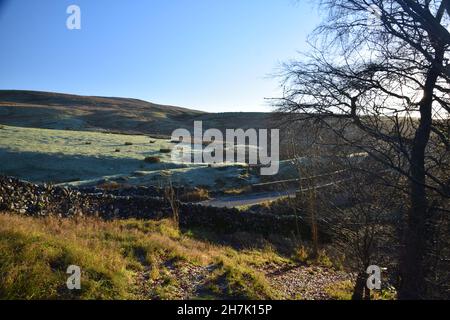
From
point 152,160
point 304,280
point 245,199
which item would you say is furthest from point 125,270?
point 152,160

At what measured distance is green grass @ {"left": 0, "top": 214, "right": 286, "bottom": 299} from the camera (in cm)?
705

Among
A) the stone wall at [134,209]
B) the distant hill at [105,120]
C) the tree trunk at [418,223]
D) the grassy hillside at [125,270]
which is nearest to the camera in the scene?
the tree trunk at [418,223]

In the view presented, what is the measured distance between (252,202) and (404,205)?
20.4m

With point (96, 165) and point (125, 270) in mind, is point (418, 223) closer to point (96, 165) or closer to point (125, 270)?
point (125, 270)

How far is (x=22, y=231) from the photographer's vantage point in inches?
353

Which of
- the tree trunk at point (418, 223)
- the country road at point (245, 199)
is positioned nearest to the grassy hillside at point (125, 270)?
the tree trunk at point (418, 223)

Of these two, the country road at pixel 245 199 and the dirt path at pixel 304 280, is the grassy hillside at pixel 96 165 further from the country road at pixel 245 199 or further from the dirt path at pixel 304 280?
the dirt path at pixel 304 280

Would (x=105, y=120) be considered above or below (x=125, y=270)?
above

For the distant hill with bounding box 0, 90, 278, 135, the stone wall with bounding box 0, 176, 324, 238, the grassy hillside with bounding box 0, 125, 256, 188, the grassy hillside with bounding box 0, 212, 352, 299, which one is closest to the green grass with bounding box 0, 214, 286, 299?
the grassy hillside with bounding box 0, 212, 352, 299

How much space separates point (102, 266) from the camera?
8141 millimetres

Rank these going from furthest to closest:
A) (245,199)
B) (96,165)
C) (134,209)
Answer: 1. (96,165)
2. (245,199)
3. (134,209)

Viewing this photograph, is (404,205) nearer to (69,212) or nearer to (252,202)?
(69,212)

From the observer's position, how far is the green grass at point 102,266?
705 centimetres

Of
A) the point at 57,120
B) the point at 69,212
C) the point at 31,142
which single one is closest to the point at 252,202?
the point at 69,212
